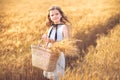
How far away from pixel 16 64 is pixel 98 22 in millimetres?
896

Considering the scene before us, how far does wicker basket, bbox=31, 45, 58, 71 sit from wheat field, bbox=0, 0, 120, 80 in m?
0.25

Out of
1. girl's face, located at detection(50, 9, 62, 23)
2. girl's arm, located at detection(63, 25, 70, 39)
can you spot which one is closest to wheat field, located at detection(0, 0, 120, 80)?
girl's arm, located at detection(63, 25, 70, 39)

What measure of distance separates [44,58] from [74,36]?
598 mm

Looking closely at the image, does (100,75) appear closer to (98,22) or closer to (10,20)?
(98,22)

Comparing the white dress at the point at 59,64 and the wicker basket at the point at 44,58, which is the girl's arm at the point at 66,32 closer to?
the white dress at the point at 59,64

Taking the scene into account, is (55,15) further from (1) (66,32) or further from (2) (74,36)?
(2) (74,36)

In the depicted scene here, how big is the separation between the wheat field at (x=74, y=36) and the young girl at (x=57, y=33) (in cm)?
12

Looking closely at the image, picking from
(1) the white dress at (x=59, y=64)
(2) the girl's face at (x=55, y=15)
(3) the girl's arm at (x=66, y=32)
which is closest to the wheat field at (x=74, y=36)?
(1) the white dress at (x=59, y=64)

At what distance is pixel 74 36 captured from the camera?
4.24m

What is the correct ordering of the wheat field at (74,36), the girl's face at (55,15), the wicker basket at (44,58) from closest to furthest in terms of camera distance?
1. the wicker basket at (44,58)
2. the girl's face at (55,15)
3. the wheat field at (74,36)

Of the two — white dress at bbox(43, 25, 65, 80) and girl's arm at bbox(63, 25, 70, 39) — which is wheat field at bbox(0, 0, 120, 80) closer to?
white dress at bbox(43, 25, 65, 80)

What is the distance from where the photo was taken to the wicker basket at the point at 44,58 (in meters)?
3.71

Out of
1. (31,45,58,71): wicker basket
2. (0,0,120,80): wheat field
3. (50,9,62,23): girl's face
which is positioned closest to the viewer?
(31,45,58,71): wicker basket

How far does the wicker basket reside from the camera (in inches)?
146
